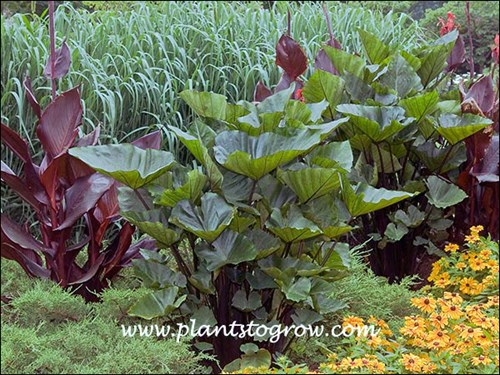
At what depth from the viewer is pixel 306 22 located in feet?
16.1

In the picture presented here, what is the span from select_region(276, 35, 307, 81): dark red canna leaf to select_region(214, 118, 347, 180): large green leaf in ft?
2.30

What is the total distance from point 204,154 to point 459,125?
117 centimetres

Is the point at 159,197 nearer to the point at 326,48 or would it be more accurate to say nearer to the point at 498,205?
the point at 326,48

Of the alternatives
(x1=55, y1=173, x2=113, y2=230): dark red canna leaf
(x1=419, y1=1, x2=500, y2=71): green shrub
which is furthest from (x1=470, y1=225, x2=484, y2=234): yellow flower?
(x1=419, y1=1, x2=500, y2=71): green shrub

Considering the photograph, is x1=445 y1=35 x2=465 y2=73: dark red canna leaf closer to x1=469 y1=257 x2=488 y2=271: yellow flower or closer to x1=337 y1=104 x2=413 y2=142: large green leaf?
x1=337 y1=104 x2=413 y2=142: large green leaf

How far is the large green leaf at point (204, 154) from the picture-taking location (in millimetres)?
→ 1970

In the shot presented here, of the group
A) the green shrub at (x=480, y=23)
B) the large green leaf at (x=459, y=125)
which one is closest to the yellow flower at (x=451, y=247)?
the large green leaf at (x=459, y=125)

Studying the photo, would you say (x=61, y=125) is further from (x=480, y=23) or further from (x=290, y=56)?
(x=480, y=23)

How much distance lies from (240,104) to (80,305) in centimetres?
81

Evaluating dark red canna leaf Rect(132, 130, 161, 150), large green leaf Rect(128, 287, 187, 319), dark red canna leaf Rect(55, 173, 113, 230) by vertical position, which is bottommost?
large green leaf Rect(128, 287, 187, 319)

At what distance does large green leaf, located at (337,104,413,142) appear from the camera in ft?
8.53

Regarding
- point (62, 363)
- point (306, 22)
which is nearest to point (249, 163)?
point (62, 363)

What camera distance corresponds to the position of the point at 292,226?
197cm

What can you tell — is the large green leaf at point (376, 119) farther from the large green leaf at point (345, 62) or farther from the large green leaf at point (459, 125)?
the large green leaf at point (345, 62)
